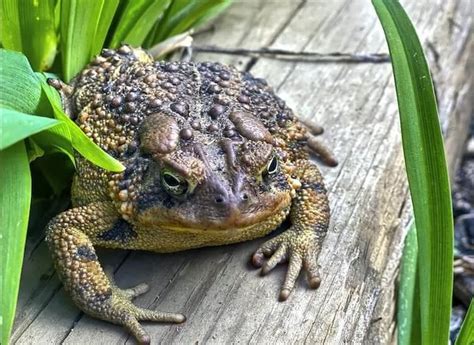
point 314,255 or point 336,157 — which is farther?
point 336,157

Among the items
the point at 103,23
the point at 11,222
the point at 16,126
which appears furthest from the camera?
the point at 103,23

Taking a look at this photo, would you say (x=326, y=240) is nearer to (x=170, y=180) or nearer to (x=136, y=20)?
(x=170, y=180)

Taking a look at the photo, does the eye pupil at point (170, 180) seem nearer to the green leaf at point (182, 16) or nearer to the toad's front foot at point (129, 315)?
the toad's front foot at point (129, 315)

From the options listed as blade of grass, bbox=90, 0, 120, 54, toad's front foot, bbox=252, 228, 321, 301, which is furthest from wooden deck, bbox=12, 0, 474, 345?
blade of grass, bbox=90, 0, 120, 54

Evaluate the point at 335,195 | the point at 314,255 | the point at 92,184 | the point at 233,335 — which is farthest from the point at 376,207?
the point at 92,184

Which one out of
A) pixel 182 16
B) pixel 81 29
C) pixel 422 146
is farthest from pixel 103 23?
pixel 422 146

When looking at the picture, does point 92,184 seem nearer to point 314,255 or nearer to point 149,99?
point 149,99

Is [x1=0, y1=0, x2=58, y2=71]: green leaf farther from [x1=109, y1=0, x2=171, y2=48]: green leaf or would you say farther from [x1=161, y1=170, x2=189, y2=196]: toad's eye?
[x1=161, y1=170, x2=189, y2=196]: toad's eye
